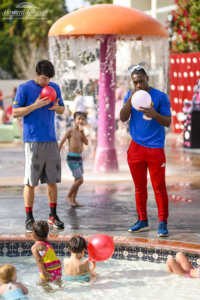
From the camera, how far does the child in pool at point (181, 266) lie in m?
5.82

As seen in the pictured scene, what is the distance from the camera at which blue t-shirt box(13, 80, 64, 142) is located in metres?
7.03

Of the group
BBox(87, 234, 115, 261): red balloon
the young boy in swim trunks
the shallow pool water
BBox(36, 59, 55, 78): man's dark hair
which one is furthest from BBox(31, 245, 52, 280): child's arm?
the young boy in swim trunks

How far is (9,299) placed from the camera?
497 cm

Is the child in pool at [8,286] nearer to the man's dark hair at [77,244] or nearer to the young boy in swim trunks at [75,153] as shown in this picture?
the man's dark hair at [77,244]

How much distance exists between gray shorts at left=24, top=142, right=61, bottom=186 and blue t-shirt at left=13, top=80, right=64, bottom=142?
77 mm

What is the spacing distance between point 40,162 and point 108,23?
444cm

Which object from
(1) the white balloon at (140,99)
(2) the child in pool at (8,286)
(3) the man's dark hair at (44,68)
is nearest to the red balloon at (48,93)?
(3) the man's dark hair at (44,68)

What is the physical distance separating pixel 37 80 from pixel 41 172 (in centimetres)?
99

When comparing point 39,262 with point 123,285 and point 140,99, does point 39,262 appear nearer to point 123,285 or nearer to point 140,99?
point 123,285

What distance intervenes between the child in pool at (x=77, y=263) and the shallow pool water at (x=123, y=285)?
0.07 meters

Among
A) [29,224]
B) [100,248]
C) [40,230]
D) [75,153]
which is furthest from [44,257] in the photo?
[75,153]

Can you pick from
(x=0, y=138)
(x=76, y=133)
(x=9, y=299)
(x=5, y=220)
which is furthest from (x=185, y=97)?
(x=9, y=299)

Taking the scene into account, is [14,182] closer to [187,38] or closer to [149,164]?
[149,164]

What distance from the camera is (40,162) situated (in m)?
7.12
